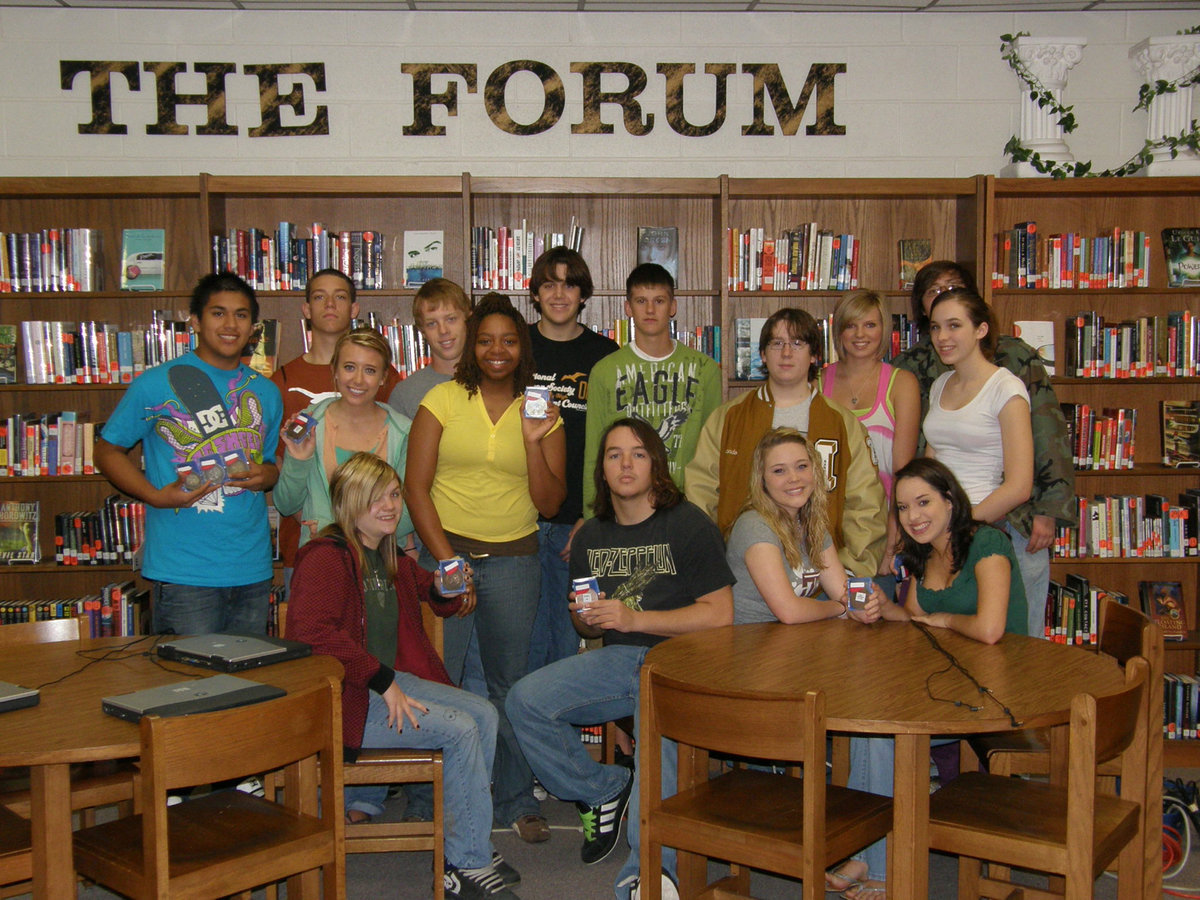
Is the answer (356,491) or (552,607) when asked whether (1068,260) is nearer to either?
(552,607)

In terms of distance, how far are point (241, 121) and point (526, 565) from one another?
2845mm

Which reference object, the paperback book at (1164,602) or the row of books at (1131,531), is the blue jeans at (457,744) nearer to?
the row of books at (1131,531)

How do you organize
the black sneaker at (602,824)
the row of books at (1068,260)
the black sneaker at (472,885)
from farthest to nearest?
the row of books at (1068,260) → the black sneaker at (602,824) → the black sneaker at (472,885)

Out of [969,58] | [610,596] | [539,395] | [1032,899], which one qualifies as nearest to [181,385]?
[539,395]

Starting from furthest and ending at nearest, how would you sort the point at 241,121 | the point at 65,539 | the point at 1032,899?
the point at 241,121 < the point at 65,539 < the point at 1032,899

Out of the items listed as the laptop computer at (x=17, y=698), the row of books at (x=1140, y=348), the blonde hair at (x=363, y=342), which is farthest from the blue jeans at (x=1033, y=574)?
the laptop computer at (x=17, y=698)

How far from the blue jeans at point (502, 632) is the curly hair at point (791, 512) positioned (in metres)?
0.77

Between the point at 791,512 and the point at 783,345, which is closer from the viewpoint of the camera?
the point at 791,512

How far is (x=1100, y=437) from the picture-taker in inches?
181

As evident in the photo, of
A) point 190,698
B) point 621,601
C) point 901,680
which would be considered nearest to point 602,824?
point 621,601

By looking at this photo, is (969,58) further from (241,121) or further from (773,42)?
(241,121)

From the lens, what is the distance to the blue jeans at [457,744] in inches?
104

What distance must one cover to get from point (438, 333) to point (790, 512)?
1.44 m

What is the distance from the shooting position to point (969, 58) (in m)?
4.91
